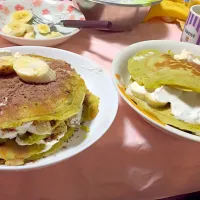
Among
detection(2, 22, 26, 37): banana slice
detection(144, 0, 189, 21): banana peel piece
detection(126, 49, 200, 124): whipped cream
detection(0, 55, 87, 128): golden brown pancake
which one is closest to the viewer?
detection(0, 55, 87, 128): golden brown pancake

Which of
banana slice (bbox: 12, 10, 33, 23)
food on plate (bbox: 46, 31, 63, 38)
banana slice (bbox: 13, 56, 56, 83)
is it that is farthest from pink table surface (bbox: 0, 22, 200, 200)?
banana slice (bbox: 12, 10, 33, 23)

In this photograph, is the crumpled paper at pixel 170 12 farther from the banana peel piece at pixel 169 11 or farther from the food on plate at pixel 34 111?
the food on plate at pixel 34 111

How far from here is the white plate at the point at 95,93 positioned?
1.70 feet

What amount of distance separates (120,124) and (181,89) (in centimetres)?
14

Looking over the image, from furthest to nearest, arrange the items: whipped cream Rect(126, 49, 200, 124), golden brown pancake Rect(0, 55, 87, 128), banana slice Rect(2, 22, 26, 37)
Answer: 1. banana slice Rect(2, 22, 26, 37)
2. whipped cream Rect(126, 49, 200, 124)
3. golden brown pancake Rect(0, 55, 87, 128)

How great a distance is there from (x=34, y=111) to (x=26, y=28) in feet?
1.35

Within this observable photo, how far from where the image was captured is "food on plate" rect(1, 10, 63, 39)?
843 mm

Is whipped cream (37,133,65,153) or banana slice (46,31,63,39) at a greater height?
whipped cream (37,133,65,153)

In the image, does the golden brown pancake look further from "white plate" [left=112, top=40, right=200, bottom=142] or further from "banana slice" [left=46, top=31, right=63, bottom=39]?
"banana slice" [left=46, top=31, right=63, bottom=39]

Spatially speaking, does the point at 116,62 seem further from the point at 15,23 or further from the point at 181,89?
the point at 15,23

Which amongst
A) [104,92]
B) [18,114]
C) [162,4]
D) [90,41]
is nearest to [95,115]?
[104,92]

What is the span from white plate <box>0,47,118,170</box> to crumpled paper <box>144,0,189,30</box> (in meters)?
0.44

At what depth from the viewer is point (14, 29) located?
85 centimetres

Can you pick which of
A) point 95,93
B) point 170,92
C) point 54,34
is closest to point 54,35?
point 54,34
